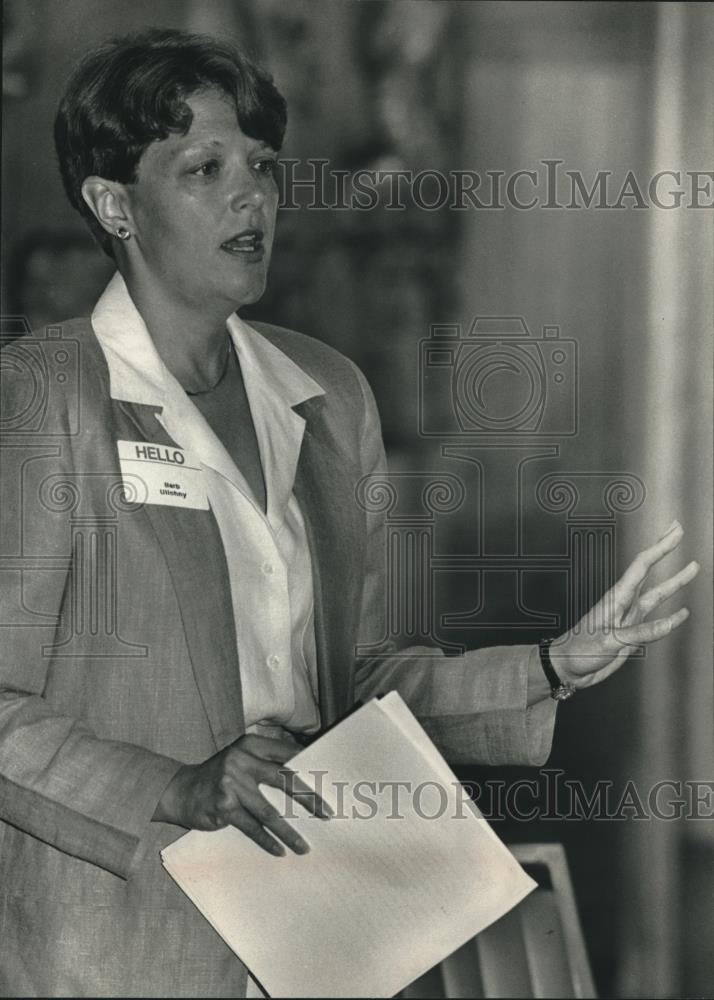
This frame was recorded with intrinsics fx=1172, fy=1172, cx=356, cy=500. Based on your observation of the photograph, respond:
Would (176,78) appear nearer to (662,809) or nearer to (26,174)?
(26,174)

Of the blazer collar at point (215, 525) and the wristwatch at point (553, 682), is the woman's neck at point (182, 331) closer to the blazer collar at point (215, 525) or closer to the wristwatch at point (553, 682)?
the blazer collar at point (215, 525)

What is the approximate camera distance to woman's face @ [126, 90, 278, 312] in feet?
4.56

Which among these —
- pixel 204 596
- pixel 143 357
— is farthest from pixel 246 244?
pixel 204 596

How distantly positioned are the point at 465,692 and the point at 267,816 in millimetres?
368

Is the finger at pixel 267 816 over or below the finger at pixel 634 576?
below

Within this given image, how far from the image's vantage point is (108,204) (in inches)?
56.4

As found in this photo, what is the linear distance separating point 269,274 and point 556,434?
0.43 meters

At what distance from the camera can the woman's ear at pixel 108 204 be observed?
4.67ft

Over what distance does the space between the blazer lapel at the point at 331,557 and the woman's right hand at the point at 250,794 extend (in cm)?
19

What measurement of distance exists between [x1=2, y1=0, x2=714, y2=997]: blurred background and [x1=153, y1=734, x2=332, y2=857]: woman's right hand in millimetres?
362

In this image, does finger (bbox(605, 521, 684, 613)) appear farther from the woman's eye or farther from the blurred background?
the woman's eye

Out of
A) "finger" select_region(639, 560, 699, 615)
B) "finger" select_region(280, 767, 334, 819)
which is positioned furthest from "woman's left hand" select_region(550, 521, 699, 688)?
"finger" select_region(280, 767, 334, 819)

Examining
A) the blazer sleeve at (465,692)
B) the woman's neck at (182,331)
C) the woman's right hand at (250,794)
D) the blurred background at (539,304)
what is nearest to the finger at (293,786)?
the woman's right hand at (250,794)

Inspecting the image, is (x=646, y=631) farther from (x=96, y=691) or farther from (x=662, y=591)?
(x=96, y=691)
